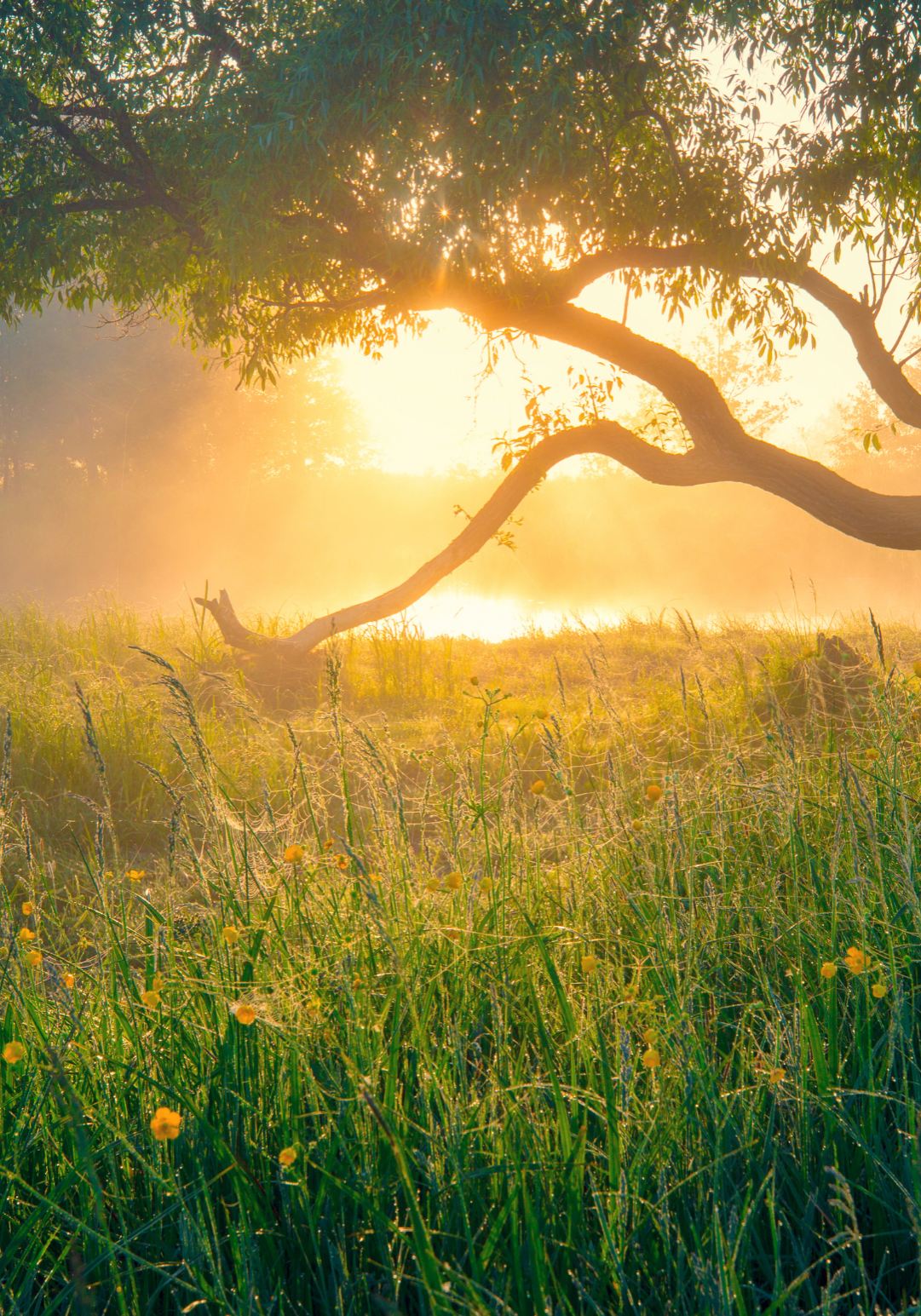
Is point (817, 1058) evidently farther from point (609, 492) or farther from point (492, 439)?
point (609, 492)

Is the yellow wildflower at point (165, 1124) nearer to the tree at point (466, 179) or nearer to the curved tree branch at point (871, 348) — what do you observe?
the tree at point (466, 179)

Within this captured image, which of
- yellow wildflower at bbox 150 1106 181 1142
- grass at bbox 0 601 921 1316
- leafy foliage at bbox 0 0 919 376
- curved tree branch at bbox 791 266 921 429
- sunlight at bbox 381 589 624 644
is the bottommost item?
grass at bbox 0 601 921 1316

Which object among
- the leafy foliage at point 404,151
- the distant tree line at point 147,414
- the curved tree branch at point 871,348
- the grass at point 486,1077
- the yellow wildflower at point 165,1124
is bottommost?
the grass at point 486,1077

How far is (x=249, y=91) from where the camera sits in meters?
5.67

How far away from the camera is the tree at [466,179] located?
4.94 metres

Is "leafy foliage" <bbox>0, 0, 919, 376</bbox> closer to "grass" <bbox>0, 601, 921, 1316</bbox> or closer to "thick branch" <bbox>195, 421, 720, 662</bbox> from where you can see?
"thick branch" <bbox>195, 421, 720, 662</bbox>

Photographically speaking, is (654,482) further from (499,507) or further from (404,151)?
(404,151)

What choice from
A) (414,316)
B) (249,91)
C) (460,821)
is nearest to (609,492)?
(414,316)

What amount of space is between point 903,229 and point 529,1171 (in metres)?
6.64

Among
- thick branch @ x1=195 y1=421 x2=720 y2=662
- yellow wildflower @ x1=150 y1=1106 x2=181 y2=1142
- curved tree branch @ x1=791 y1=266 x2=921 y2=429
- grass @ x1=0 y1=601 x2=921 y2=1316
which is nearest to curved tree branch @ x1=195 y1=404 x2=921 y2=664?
thick branch @ x1=195 y1=421 x2=720 y2=662

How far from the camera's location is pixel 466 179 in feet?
16.1

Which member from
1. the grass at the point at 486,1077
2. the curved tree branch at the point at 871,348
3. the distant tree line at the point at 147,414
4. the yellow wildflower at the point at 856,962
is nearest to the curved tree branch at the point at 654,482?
the curved tree branch at the point at 871,348

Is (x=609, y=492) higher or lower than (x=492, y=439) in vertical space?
higher

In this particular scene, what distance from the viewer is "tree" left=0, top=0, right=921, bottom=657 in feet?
16.2
